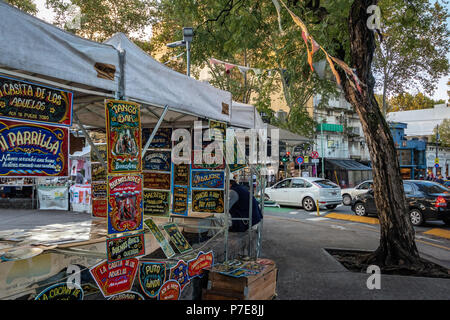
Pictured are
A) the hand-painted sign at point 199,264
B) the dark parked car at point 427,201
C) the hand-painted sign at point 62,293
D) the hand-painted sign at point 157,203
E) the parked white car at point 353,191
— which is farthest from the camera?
the parked white car at point 353,191

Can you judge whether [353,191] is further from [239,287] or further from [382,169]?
[239,287]

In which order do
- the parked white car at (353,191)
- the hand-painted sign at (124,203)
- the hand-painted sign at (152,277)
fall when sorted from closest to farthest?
1. the hand-painted sign at (124,203)
2. the hand-painted sign at (152,277)
3. the parked white car at (353,191)

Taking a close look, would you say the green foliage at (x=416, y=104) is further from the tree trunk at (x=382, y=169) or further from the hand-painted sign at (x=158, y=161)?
the hand-painted sign at (x=158, y=161)

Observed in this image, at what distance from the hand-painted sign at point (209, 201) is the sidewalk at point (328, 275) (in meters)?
1.61

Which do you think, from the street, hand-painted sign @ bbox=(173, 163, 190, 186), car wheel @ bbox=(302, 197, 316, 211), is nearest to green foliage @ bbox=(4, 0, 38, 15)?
hand-painted sign @ bbox=(173, 163, 190, 186)

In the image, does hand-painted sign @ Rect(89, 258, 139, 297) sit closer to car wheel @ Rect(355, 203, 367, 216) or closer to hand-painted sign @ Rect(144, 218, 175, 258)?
hand-painted sign @ Rect(144, 218, 175, 258)

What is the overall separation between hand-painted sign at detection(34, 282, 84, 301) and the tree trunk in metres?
5.58

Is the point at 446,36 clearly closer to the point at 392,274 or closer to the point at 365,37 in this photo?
the point at 365,37

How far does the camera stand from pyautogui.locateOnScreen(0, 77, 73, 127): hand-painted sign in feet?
8.62

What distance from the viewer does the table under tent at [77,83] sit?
266 cm

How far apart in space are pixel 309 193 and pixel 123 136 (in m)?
14.2

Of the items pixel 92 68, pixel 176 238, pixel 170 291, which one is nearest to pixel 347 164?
pixel 176 238

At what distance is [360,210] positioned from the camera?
47.6 feet

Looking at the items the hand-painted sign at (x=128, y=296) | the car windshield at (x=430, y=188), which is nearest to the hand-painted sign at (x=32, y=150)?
the hand-painted sign at (x=128, y=296)
